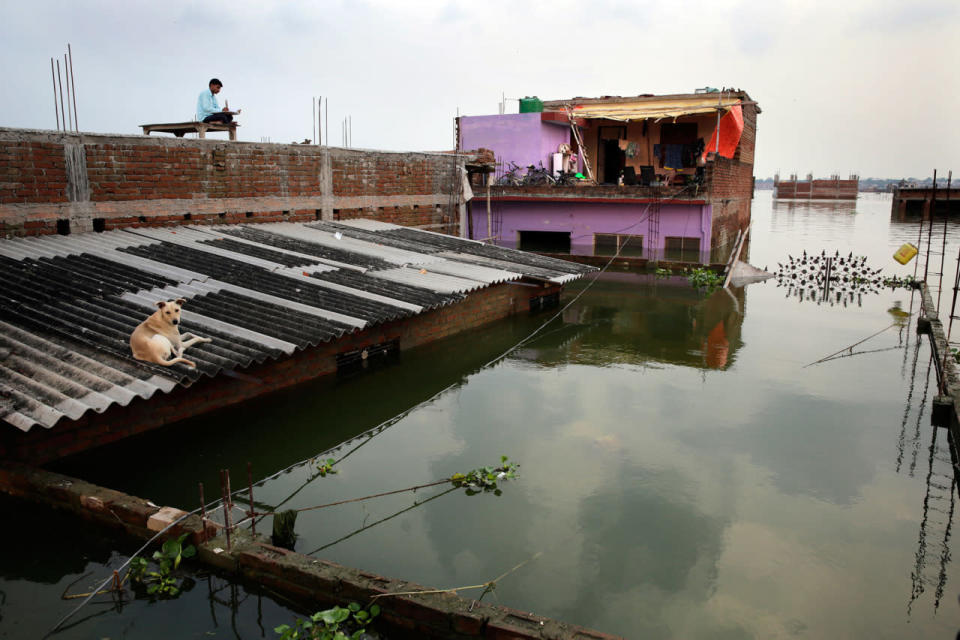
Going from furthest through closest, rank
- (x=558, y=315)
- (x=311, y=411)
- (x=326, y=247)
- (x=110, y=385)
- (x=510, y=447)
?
(x=558, y=315) → (x=326, y=247) → (x=311, y=411) → (x=510, y=447) → (x=110, y=385)

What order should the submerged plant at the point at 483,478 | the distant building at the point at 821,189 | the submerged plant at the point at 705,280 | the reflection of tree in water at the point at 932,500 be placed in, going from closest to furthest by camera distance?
the reflection of tree in water at the point at 932,500, the submerged plant at the point at 483,478, the submerged plant at the point at 705,280, the distant building at the point at 821,189

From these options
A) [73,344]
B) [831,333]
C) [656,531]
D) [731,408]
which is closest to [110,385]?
[73,344]

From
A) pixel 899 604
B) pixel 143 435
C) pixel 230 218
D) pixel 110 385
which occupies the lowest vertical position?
pixel 899 604

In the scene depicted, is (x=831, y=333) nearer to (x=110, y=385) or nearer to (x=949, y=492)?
(x=949, y=492)

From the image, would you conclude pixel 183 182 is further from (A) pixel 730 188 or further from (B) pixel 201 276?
(A) pixel 730 188

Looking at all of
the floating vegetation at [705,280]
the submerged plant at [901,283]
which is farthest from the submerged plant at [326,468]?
the submerged plant at [901,283]

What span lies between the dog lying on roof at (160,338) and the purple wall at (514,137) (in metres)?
19.3

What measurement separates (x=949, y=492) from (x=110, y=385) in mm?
7920

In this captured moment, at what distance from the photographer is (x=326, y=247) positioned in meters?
12.0

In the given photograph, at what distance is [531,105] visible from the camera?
85.2 ft

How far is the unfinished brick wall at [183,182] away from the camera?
916 centimetres

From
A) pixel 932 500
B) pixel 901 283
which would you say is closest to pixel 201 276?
pixel 932 500

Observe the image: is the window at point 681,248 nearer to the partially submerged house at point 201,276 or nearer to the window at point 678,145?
the window at point 678,145

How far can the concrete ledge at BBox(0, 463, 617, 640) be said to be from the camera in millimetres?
3809
